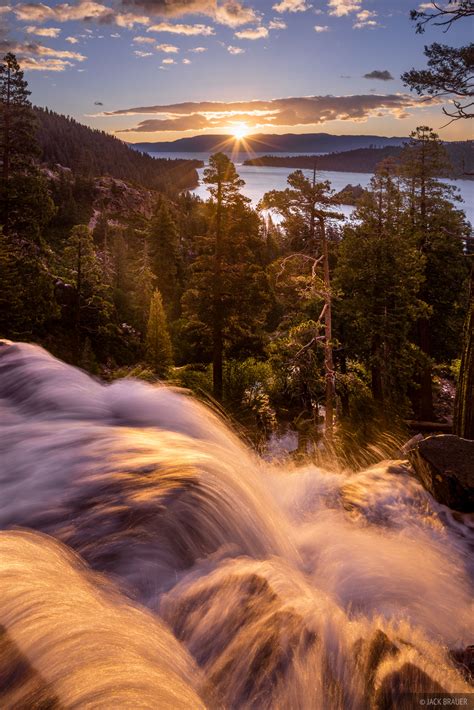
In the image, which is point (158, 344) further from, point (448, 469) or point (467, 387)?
point (448, 469)

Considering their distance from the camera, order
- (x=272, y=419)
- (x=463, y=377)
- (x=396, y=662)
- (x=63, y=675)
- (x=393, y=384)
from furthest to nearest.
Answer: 1. (x=393, y=384)
2. (x=272, y=419)
3. (x=463, y=377)
4. (x=396, y=662)
5. (x=63, y=675)

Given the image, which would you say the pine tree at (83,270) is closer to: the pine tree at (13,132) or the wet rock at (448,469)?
the pine tree at (13,132)

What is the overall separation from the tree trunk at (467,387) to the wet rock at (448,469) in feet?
15.9

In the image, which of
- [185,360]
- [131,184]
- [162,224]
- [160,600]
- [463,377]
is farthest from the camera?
[131,184]

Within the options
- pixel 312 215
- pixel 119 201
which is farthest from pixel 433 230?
pixel 119 201

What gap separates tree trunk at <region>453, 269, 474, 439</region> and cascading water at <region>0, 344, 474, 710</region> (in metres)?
5.26

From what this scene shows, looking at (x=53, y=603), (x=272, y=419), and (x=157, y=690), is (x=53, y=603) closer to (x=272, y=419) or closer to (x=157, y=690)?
(x=157, y=690)

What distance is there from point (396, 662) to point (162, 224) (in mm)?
53901

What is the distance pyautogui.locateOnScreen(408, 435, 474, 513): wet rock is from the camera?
5.52 meters

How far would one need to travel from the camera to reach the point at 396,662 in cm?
301

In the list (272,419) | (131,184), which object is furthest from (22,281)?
(131,184)

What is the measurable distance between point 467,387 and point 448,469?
5.78 m

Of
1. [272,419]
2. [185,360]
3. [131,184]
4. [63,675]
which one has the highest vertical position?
[131,184]

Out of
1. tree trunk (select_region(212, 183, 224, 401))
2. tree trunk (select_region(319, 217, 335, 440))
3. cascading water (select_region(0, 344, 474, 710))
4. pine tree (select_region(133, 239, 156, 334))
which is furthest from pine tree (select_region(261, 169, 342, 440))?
pine tree (select_region(133, 239, 156, 334))
